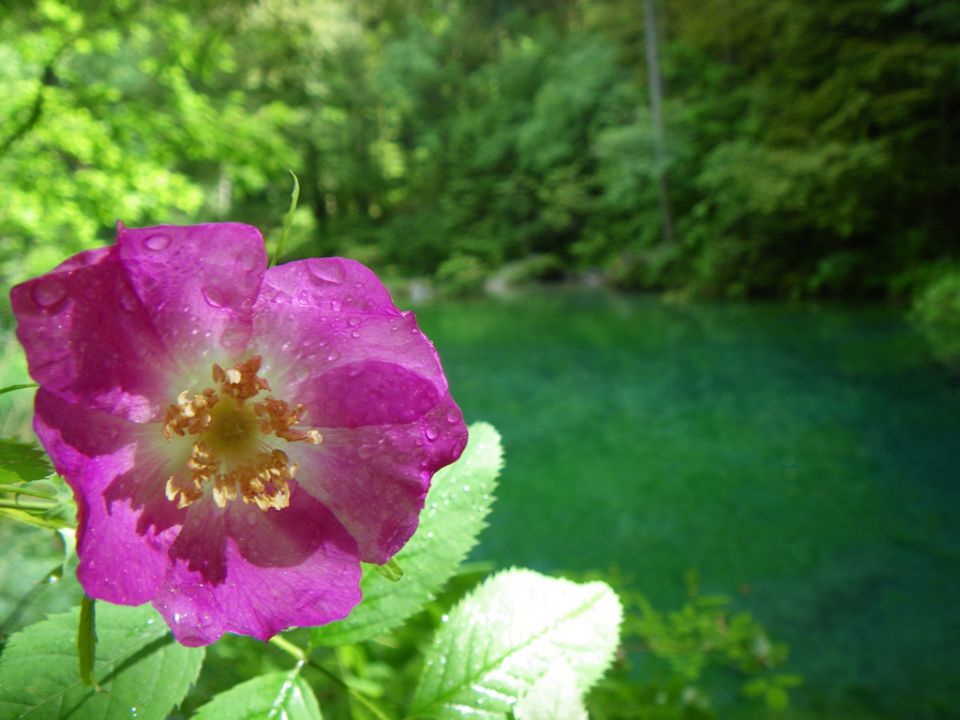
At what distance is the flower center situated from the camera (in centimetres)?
29

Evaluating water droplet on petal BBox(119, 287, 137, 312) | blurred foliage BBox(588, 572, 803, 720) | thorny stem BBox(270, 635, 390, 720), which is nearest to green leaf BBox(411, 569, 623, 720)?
thorny stem BBox(270, 635, 390, 720)

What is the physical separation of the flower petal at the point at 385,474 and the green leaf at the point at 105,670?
0.10 metres

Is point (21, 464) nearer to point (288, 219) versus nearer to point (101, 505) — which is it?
point (101, 505)

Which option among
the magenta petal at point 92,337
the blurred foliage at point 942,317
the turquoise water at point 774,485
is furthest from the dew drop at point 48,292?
the blurred foliage at point 942,317

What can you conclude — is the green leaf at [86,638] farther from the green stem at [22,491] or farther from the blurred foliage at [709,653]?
the blurred foliage at [709,653]

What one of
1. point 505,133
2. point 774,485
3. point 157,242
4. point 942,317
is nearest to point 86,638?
point 157,242

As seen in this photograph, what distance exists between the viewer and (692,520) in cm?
498

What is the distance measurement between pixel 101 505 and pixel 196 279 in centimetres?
10

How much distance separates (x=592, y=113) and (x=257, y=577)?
22.2 m

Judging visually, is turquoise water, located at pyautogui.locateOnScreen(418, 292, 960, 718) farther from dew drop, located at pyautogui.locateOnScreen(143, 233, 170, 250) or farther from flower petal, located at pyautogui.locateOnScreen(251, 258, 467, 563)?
dew drop, located at pyautogui.locateOnScreen(143, 233, 170, 250)

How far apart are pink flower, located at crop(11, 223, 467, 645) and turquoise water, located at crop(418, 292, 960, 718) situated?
357cm

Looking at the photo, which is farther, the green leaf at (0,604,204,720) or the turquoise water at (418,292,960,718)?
the turquoise water at (418,292,960,718)

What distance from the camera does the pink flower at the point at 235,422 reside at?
10.1 inches

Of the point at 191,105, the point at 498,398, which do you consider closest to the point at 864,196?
the point at 498,398
